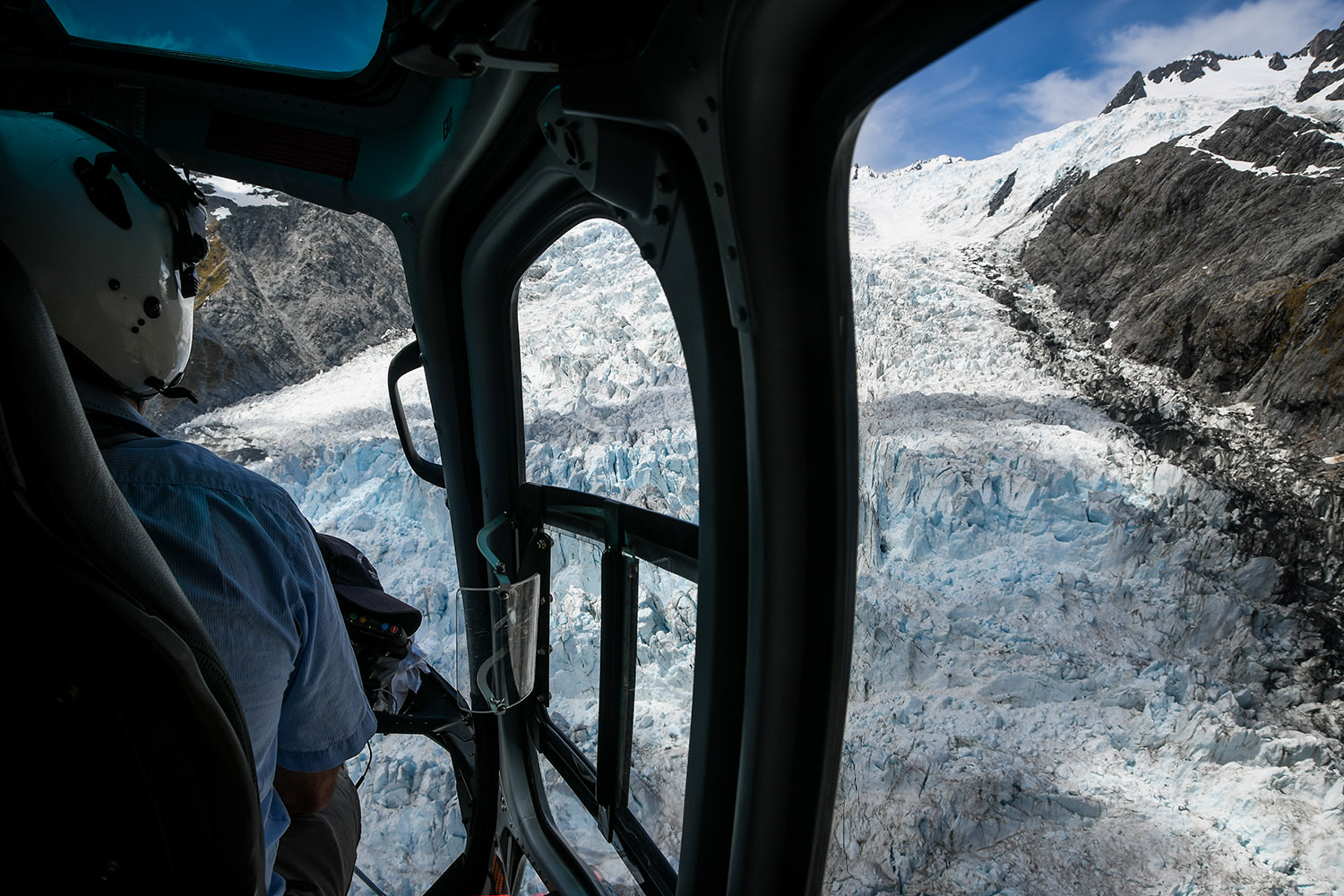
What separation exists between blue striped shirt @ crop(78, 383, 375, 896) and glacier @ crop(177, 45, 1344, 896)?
3682 mm

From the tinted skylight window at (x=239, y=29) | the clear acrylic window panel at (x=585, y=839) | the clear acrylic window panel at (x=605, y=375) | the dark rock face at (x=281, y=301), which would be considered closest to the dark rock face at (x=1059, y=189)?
the clear acrylic window panel at (x=605, y=375)

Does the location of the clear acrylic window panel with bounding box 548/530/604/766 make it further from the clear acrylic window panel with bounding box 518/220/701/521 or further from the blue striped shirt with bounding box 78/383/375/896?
the blue striped shirt with bounding box 78/383/375/896

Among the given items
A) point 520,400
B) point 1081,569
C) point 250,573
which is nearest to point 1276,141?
point 520,400

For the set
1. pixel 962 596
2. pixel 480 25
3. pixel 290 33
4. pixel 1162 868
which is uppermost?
pixel 290 33

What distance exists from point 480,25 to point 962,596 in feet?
29.7


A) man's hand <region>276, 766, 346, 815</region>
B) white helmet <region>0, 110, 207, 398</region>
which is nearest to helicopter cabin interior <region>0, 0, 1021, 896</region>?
white helmet <region>0, 110, 207, 398</region>

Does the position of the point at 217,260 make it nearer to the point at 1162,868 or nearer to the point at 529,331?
the point at 529,331

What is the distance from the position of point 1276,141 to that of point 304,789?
99.1 inches

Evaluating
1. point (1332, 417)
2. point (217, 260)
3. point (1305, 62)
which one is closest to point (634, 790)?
point (1305, 62)

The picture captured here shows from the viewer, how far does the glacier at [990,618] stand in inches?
238

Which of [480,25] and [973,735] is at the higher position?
[480,25]

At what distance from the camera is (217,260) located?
7266mm

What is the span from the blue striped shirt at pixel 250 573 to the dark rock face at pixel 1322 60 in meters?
1.24

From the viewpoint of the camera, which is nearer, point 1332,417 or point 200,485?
point 200,485
